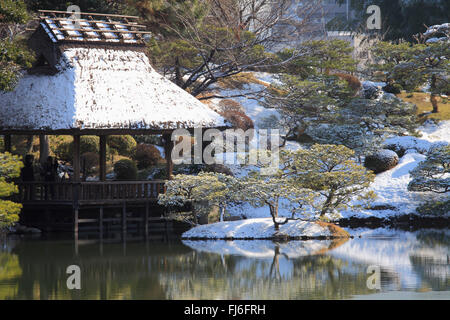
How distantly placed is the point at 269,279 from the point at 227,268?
1807 mm

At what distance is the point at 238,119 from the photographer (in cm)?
3634

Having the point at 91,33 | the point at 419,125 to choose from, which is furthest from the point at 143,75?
the point at 419,125

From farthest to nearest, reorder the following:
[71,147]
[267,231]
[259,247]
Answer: [71,147], [267,231], [259,247]

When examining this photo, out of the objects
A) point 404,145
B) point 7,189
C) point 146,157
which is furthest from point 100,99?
point 404,145

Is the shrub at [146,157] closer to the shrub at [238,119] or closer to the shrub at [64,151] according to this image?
the shrub at [64,151]

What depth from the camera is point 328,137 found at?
33094 millimetres

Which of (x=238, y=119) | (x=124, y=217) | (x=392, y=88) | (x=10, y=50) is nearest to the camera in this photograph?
(x=10, y=50)

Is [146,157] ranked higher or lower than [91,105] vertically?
lower

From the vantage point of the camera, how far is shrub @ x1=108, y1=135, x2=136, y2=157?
3281 centimetres

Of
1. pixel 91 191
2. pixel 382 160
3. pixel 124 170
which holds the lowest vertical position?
pixel 91 191

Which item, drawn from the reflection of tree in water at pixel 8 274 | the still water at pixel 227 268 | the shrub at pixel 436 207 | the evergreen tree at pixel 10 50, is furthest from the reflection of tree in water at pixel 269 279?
the shrub at pixel 436 207

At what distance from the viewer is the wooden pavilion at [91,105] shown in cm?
2362

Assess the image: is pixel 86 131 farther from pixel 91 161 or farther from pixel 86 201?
pixel 91 161

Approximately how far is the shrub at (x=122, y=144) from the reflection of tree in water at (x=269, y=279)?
47.4 feet
